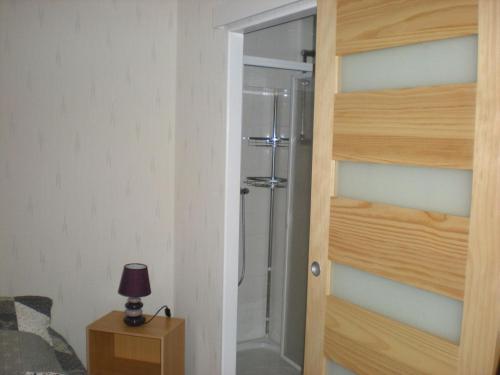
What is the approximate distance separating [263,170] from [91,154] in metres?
1.20

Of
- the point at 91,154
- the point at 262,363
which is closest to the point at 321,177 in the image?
the point at 91,154

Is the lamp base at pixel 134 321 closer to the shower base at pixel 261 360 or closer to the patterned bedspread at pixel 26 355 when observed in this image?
the patterned bedspread at pixel 26 355

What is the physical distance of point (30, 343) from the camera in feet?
6.52

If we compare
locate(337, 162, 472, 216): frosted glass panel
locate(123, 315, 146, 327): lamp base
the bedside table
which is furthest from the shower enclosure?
locate(337, 162, 472, 216): frosted glass panel

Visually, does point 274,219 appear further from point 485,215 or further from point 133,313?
point 485,215

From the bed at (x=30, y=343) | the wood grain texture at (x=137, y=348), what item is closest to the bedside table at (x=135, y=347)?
the wood grain texture at (x=137, y=348)

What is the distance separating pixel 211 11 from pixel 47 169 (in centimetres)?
121

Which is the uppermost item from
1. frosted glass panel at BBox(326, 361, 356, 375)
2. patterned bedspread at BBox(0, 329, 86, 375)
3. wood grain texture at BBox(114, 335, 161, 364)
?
patterned bedspread at BBox(0, 329, 86, 375)

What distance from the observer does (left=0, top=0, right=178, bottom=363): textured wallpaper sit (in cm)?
280

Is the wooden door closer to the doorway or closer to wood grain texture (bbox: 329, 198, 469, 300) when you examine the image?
wood grain texture (bbox: 329, 198, 469, 300)

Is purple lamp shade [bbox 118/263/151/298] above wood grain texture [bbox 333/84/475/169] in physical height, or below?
below

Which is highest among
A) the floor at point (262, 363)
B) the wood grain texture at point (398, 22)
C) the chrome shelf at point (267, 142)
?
the wood grain texture at point (398, 22)

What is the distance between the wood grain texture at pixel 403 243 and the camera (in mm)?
1500

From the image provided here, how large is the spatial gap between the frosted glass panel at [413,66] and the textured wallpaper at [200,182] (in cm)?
90
